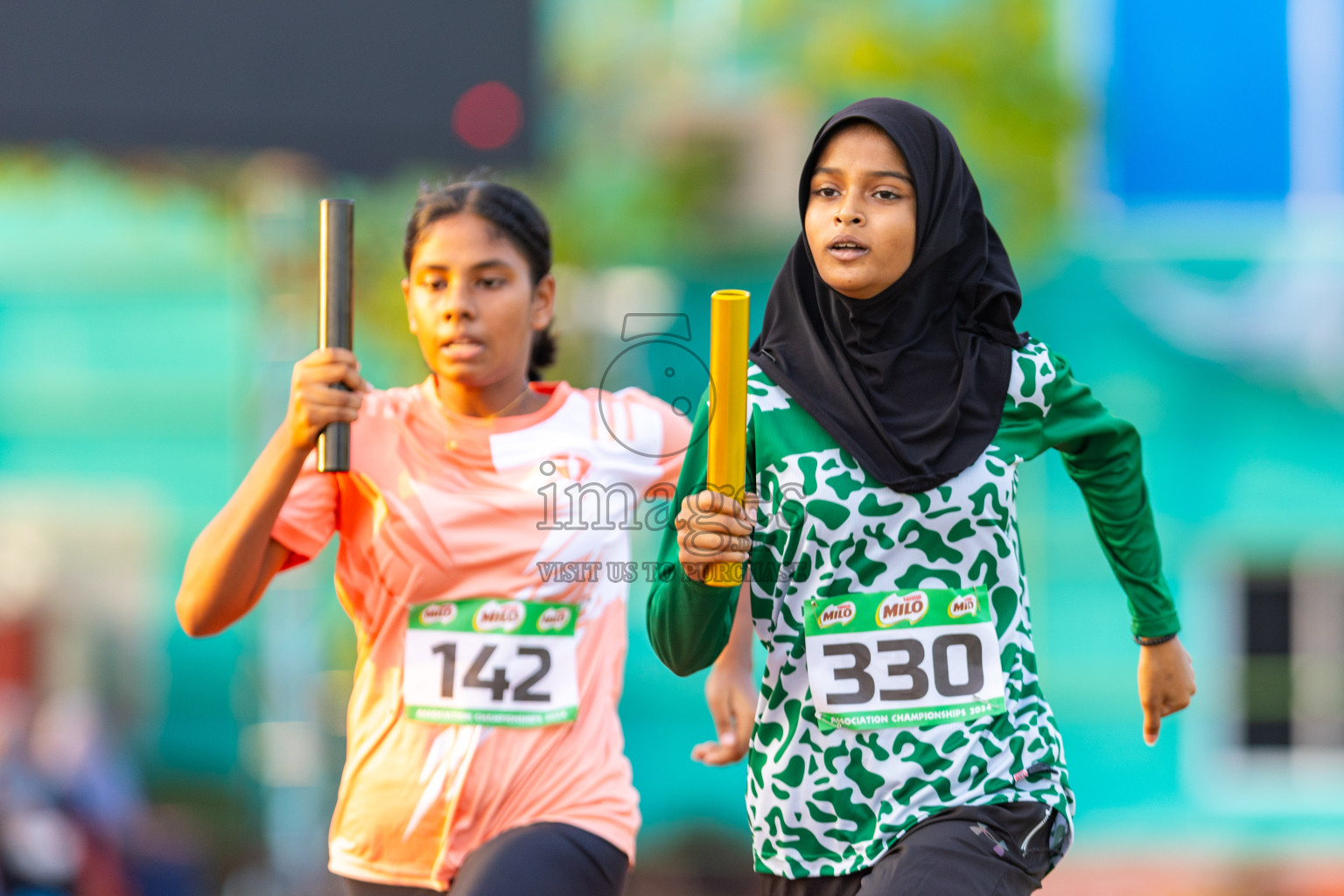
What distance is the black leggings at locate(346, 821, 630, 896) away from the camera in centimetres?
294

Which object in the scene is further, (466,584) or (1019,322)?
(1019,322)

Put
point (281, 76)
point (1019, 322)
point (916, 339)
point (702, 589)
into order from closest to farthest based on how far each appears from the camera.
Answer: point (702, 589) → point (916, 339) → point (281, 76) → point (1019, 322)

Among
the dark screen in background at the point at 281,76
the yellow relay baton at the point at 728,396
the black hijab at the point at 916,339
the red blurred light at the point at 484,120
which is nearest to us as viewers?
the yellow relay baton at the point at 728,396

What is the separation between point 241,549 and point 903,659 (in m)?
1.20

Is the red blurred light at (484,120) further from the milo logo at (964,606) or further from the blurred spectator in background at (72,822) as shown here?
the milo logo at (964,606)

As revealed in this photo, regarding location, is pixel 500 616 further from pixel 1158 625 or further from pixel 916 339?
pixel 1158 625

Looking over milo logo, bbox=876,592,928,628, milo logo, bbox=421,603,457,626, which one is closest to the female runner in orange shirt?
milo logo, bbox=421,603,457,626

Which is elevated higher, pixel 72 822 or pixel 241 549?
pixel 241 549

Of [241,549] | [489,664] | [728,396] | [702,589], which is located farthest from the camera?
[489,664]

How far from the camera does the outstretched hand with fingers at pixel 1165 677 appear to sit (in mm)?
2996

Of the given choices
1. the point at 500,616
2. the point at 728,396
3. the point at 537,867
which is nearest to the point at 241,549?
the point at 500,616

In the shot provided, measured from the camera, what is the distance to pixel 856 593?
2730 millimetres

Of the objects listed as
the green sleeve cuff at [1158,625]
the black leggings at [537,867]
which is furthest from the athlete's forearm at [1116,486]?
the black leggings at [537,867]

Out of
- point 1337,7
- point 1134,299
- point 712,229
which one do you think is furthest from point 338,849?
point 1337,7
